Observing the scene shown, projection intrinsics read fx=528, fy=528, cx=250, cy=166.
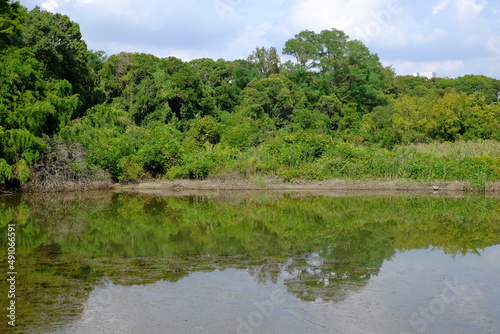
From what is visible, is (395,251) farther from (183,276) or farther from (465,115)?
(465,115)

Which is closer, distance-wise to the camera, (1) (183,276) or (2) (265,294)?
(2) (265,294)

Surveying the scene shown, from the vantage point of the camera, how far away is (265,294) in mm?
7699

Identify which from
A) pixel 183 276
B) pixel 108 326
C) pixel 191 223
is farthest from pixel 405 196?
pixel 108 326

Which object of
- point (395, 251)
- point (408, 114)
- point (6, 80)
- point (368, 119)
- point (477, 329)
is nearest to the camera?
point (477, 329)

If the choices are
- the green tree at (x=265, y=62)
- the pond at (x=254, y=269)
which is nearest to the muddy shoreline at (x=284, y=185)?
the pond at (x=254, y=269)

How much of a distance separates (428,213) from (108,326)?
38.1 ft
